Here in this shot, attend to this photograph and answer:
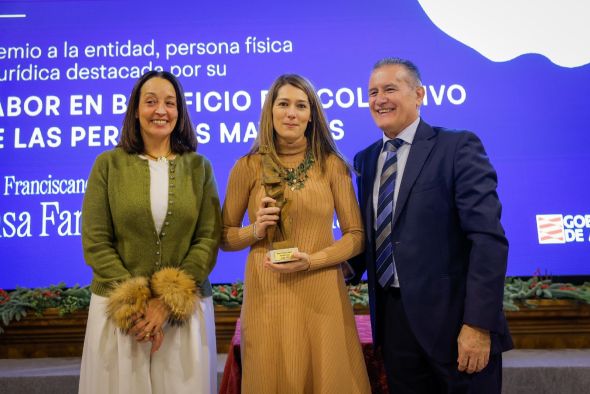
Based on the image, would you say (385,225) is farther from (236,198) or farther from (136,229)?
(136,229)

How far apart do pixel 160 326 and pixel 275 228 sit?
20.4 inches

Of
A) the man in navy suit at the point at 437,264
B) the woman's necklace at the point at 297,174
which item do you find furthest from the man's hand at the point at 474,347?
the woman's necklace at the point at 297,174

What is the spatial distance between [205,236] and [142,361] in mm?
487

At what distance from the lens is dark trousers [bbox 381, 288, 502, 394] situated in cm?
171

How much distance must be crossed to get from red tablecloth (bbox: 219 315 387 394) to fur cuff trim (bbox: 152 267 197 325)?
0.44 metres

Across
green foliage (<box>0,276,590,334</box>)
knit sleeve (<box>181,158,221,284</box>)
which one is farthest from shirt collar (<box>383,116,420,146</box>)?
Answer: green foliage (<box>0,276,590,334</box>)

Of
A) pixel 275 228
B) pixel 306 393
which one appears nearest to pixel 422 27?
pixel 275 228

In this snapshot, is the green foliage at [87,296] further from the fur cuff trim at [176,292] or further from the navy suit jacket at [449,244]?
the fur cuff trim at [176,292]

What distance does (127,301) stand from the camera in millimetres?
1637

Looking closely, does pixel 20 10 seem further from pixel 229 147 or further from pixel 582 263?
pixel 582 263

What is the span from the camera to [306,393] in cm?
174

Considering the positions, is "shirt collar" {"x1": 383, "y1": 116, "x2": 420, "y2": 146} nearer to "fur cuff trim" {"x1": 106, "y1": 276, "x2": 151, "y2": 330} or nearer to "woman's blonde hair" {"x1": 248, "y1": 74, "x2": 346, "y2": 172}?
"woman's blonde hair" {"x1": 248, "y1": 74, "x2": 346, "y2": 172}

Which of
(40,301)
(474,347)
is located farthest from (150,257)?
(40,301)

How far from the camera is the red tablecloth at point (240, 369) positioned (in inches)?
80.1
